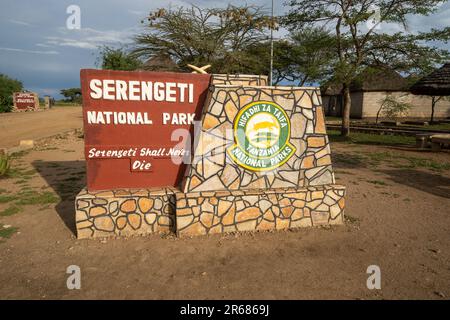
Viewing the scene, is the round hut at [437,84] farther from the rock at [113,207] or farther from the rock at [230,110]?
the rock at [113,207]

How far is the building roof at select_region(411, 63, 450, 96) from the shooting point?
476 inches

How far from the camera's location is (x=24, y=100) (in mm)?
36406

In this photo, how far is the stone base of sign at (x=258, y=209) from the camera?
4809 millimetres

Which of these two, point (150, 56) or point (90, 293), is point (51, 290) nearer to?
point (90, 293)

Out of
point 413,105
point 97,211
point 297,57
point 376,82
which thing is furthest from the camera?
point 413,105

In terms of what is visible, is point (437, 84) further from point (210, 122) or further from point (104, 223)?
point (104, 223)

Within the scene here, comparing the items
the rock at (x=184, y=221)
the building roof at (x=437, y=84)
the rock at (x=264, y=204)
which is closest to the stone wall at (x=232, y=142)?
the rock at (x=264, y=204)

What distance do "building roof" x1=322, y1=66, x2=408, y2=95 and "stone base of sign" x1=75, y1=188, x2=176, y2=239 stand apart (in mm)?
13994

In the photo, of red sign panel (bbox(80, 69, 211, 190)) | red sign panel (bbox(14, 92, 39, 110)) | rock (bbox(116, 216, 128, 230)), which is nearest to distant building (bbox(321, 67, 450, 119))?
red sign panel (bbox(80, 69, 211, 190))

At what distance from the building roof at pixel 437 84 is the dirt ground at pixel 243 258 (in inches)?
308

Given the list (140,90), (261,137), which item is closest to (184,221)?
(261,137)

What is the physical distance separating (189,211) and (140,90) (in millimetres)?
2129
